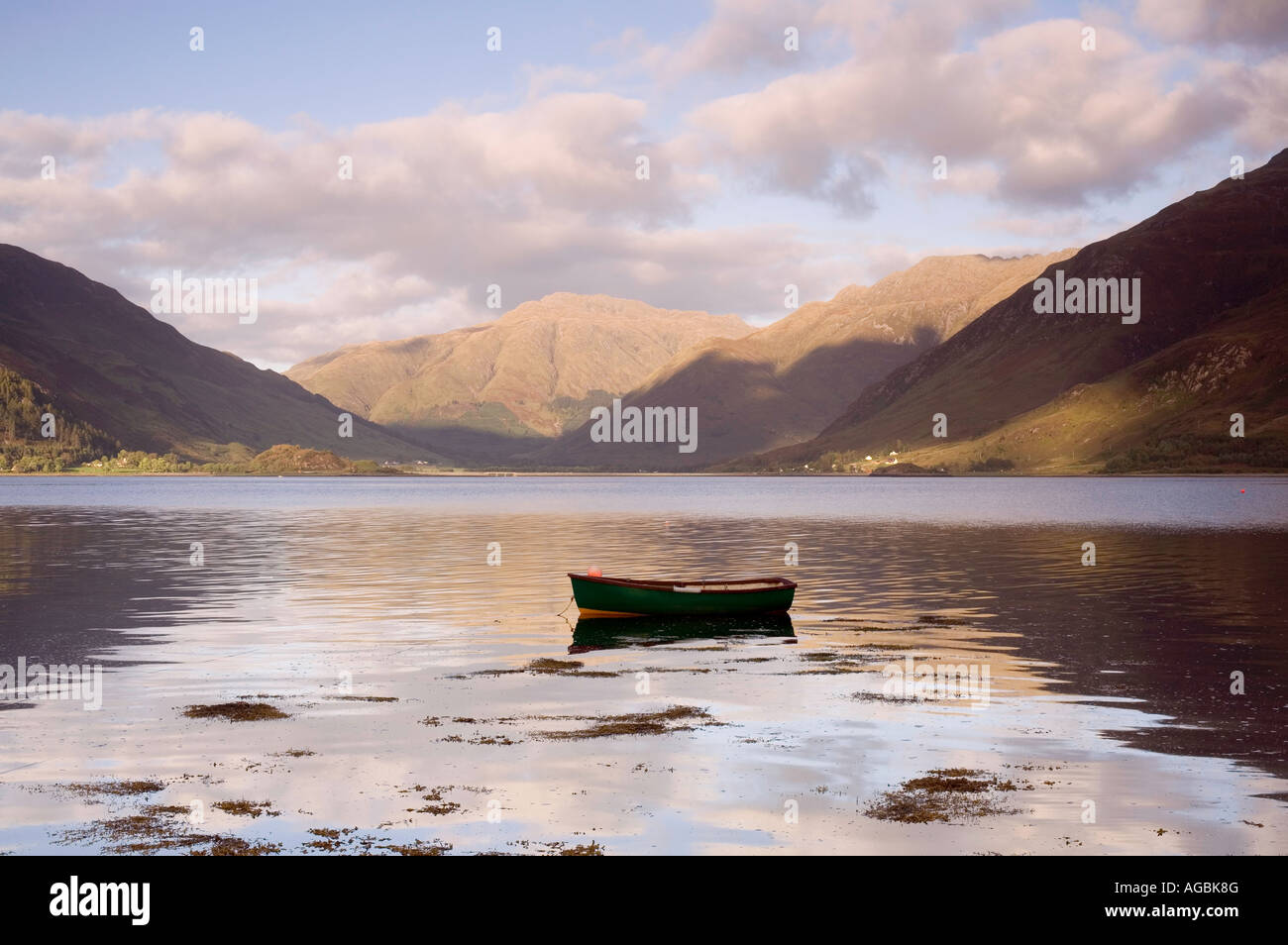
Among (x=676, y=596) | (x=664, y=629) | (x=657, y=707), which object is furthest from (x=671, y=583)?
(x=657, y=707)

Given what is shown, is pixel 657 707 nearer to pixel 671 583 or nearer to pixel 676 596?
pixel 676 596

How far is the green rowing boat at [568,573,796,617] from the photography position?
5122 centimetres

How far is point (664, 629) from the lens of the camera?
51375 mm

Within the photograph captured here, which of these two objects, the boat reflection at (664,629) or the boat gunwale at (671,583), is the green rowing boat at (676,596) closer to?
the boat gunwale at (671,583)

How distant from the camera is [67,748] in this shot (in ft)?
90.1

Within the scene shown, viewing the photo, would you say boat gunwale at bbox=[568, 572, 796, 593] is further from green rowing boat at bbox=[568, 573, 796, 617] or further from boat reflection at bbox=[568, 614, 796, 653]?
boat reflection at bbox=[568, 614, 796, 653]

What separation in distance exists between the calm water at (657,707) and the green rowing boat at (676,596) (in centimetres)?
173

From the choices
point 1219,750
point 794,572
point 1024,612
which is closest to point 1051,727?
point 1219,750

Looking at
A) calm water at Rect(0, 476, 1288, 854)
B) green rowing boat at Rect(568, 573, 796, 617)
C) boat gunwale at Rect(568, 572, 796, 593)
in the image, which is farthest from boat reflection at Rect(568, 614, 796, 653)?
boat gunwale at Rect(568, 572, 796, 593)

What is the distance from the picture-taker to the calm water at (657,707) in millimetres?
21203

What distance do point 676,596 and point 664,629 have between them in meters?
1.53

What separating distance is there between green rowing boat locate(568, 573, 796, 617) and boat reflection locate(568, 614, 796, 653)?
58 cm

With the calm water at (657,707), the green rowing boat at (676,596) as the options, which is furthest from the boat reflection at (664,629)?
the green rowing boat at (676,596)
